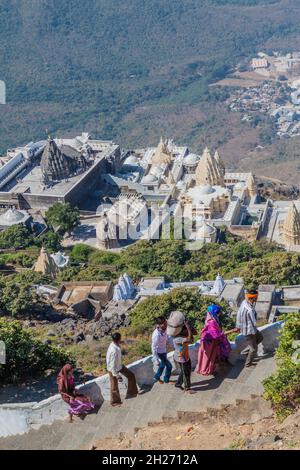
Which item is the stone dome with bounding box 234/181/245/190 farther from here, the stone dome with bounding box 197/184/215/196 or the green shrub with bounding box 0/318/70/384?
the green shrub with bounding box 0/318/70/384

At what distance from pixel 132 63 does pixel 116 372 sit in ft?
473

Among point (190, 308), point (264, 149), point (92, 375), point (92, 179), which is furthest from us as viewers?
point (264, 149)

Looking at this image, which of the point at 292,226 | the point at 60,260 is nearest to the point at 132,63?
the point at 292,226

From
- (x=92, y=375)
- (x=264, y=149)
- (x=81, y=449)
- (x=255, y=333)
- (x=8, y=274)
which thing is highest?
(x=255, y=333)

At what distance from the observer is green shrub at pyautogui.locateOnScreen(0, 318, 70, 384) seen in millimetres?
17016

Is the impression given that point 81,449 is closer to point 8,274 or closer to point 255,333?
point 255,333

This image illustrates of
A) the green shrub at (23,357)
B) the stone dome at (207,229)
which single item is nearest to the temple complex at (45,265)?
the stone dome at (207,229)

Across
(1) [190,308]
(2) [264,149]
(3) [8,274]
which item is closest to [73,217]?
(3) [8,274]

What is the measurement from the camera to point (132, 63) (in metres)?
154

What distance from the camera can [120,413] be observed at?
1457 cm

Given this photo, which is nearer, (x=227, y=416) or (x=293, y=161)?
(x=227, y=416)

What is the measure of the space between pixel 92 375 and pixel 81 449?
4094 millimetres

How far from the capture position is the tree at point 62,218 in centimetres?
5072

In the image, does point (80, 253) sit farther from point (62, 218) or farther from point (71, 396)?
point (71, 396)
